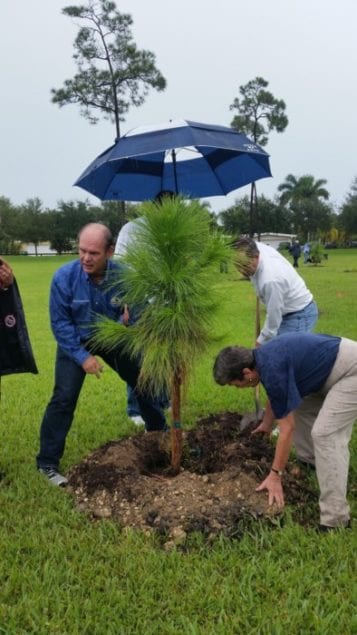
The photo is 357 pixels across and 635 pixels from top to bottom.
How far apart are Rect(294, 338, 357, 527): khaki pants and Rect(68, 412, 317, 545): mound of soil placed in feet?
0.79

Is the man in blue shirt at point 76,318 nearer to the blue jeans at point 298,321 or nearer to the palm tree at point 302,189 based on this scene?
the blue jeans at point 298,321

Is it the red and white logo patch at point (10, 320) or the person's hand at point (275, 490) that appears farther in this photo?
the red and white logo patch at point (10, 320)

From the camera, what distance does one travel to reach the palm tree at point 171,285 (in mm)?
3676

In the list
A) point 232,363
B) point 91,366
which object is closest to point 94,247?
point 91,366

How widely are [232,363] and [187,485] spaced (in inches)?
36.5

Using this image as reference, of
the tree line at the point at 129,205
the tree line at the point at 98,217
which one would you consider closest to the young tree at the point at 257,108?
the tree line at the point at 129,205

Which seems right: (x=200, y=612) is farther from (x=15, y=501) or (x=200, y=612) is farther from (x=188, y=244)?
(x=188, y=244)

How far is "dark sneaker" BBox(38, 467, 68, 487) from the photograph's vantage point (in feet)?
13.6

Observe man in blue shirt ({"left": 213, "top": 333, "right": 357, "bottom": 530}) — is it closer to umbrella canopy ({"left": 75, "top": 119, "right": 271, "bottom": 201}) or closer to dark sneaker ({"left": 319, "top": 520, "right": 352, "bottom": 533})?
dark sneaker ({"left": 319, "top": 520, "right": 352, "bottom": 533})

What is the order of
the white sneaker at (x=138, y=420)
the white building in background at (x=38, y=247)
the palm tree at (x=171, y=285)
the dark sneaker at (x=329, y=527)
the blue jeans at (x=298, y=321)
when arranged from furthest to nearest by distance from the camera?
the white building in background at (x=38, y=247) → the white sneaker at (x=138, y=420) → the blue jeans at (x=298, y=321) → the palm tree at (x=171, y=285) → the dark sneaker at (x=329, y=527)

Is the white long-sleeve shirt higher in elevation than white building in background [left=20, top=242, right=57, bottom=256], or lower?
higher

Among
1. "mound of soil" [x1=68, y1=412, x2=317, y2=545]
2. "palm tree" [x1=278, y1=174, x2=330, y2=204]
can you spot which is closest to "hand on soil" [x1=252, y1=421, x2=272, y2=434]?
"mound of soil" [x1=68, y1=412, x2=317, y2=545]

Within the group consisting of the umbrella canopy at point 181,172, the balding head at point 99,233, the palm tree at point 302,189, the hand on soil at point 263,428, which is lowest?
the hand on soil at point 263,428

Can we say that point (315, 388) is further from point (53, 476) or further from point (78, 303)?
point (53, 476)
